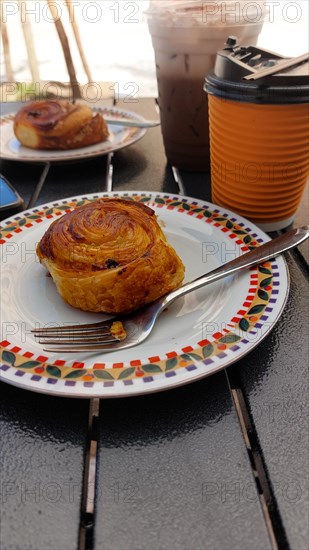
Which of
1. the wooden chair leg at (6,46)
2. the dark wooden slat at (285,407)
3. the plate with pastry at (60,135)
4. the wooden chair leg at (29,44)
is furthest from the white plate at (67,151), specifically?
the wooden chair leg at (6,46)

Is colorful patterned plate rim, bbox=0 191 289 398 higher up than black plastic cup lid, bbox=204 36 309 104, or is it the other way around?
black plastic cup lid, bbox=204 36 309 104

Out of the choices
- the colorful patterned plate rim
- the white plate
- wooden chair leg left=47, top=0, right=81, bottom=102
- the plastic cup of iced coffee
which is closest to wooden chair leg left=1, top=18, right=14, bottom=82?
wooden chair leg left=47, top=0, right=81, bottom=102

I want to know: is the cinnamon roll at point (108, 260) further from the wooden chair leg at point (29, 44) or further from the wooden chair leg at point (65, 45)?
the wooden chair leg at point (29, 44)

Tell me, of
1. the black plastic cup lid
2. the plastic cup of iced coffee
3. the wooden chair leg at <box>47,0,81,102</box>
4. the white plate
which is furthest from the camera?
the wooden chair leg at <box>47,0,81,102</box>

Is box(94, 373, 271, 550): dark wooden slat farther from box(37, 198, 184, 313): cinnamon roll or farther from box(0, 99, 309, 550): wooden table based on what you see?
box(37, 198, 184, 313): cinnamon roll

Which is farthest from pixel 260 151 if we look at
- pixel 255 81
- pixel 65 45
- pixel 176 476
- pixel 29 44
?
pixel 29 44

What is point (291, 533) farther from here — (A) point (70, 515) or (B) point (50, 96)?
(B) point (50, 96)

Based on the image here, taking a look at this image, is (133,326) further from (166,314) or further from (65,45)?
(65,45)

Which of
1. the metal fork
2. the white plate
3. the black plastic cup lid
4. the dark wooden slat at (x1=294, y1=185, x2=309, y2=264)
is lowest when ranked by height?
the dark wooden slat at (x1=294, y1=185, x2=309, y2=264)
